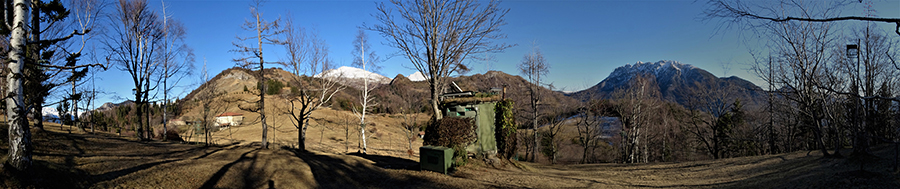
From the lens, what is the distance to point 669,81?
82875 mm

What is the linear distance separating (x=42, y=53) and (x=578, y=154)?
116 ft

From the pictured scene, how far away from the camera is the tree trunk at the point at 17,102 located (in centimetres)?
552

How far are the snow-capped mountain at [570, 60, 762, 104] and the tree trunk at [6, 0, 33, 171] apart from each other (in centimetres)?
2043

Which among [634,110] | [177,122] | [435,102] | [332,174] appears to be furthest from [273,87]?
[332,174]

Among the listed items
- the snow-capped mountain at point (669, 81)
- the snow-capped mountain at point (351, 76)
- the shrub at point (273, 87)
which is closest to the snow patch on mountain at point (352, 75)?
the snow-capped mountain at point (351, 76)

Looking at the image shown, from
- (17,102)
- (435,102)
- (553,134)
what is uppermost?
(17,102)

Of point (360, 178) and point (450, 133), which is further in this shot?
point (450, 133)

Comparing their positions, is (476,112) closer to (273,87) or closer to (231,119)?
(231,119)

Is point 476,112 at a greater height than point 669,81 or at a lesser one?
lesser

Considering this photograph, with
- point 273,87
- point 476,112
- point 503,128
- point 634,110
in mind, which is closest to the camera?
point 476,112

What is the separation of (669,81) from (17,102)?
98200mm

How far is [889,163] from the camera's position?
28.1 ft

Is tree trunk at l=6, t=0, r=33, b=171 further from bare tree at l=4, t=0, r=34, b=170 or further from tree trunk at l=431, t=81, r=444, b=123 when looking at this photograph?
tree trunk at l=431, t=81, r=444, b=123

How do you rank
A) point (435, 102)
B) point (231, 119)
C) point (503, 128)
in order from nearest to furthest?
point (435, 102) < point (503, 128) < point (231, 119)
